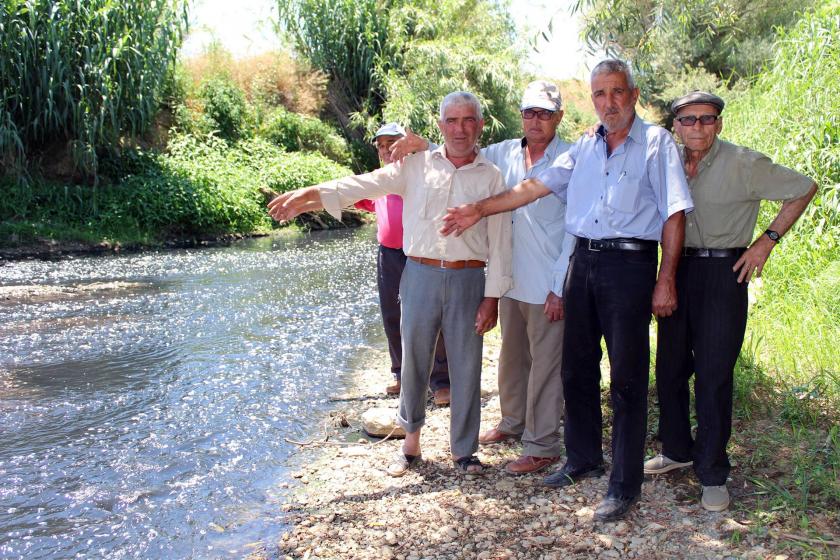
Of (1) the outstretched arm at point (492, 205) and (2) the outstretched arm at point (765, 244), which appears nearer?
(2) the outstretched arm at point (765, 244)

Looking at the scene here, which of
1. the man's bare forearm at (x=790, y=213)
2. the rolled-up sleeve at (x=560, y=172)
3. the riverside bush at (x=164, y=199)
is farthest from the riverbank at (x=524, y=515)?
the riverside bush at (x=164, y=199)

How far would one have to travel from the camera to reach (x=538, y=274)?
151 inches

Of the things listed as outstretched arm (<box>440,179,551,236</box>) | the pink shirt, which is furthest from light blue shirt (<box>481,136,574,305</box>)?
the pink shirt

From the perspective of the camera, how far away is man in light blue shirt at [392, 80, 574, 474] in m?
3.83

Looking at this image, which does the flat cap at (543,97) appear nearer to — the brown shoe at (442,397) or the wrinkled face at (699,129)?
the wrinkled face at (699,129)

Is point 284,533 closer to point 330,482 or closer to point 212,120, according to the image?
point 330,482

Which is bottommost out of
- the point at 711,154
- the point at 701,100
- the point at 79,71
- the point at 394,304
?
the point at 394,304

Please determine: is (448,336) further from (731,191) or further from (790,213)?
(790,213)

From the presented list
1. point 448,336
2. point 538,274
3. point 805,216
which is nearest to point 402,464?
point 448,336

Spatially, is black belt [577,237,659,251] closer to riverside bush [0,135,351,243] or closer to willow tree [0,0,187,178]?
riverside bush [0,135,351,243]

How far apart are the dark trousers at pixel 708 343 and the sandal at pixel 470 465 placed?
1.10m

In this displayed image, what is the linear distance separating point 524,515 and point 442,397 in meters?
1.91

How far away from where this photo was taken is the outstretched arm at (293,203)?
3.68 metres

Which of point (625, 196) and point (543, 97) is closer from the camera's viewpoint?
point (625, 196)
